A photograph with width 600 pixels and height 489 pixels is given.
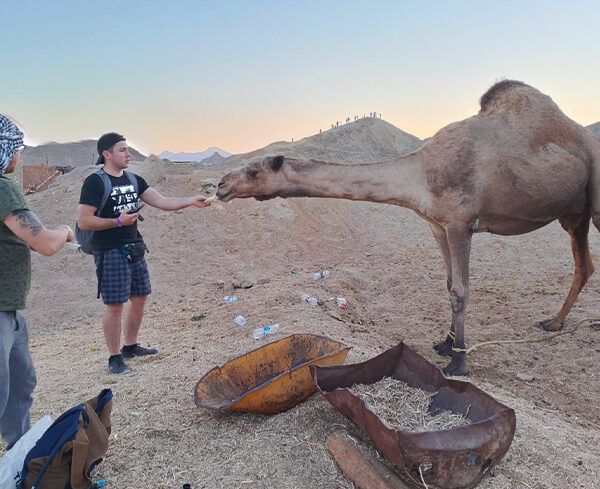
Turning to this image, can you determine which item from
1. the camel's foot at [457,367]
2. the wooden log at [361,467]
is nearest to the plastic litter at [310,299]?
the camel's foot at [457,367]

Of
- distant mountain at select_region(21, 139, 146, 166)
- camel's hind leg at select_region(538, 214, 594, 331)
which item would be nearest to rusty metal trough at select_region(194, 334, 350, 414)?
camel's hind leg at select_region(538, 214, 594, 331)

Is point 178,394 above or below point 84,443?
below

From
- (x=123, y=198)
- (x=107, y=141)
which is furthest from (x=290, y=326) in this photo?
(x=107, y=141)

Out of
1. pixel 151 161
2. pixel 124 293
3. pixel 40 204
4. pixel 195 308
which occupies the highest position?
pixel 151 161

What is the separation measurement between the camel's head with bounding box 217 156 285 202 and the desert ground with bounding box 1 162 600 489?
58.6 inches

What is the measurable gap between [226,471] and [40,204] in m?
10.3

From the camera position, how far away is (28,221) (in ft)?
7.83

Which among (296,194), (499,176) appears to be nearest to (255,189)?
(296,194)

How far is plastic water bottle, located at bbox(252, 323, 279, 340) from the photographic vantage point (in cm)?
492

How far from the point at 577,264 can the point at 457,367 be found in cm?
261

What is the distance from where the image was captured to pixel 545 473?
8.51ft

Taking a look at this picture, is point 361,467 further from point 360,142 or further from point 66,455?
point 360,142

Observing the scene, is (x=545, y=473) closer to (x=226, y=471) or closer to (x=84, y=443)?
(x=226, y=471)

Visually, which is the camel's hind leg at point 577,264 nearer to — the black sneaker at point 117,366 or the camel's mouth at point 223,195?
the camel's mouth at point 223,195
